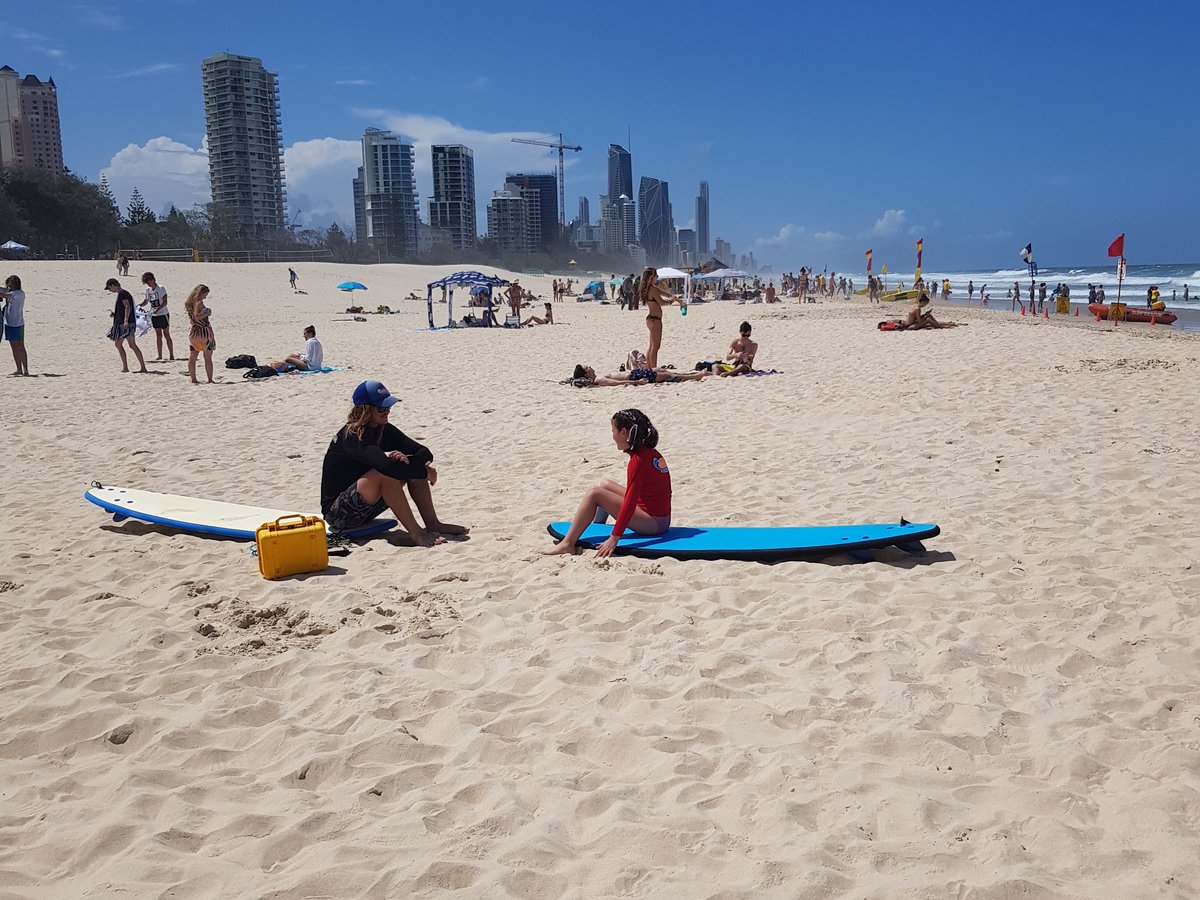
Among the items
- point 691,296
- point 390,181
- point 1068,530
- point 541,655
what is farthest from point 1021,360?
point 390,181

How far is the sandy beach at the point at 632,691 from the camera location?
2.41 m

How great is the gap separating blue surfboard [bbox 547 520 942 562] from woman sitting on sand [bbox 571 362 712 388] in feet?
23.1

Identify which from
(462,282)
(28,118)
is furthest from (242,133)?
(462,282)

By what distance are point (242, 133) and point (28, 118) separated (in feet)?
84.0

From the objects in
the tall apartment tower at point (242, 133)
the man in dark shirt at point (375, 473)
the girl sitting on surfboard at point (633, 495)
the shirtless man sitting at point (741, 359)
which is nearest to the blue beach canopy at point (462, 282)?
the shirtless man sitting at point (741, 359)

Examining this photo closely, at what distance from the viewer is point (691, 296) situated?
42.5 meters

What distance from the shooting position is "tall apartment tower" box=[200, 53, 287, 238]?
105 metres

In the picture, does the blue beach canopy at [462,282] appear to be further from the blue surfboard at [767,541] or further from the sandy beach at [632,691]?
the blue surfboard at [767,541]

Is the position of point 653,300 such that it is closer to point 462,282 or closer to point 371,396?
point 371,396

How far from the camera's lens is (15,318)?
541 inches

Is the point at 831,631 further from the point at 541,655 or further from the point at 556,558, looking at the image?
the point at 556,558

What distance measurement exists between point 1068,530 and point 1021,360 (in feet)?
27.5

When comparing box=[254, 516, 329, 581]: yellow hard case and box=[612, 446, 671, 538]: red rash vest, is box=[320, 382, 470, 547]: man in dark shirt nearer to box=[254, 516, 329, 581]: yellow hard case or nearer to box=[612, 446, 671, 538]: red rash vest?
box=[254, 516, 329, 581]: yellow hard case

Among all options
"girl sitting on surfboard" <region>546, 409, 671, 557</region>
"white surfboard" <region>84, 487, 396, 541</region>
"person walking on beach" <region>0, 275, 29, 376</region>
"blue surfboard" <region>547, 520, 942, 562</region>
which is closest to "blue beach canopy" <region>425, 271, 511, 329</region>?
"person walking on beach" <region>0, 275, 29, 376</region>
